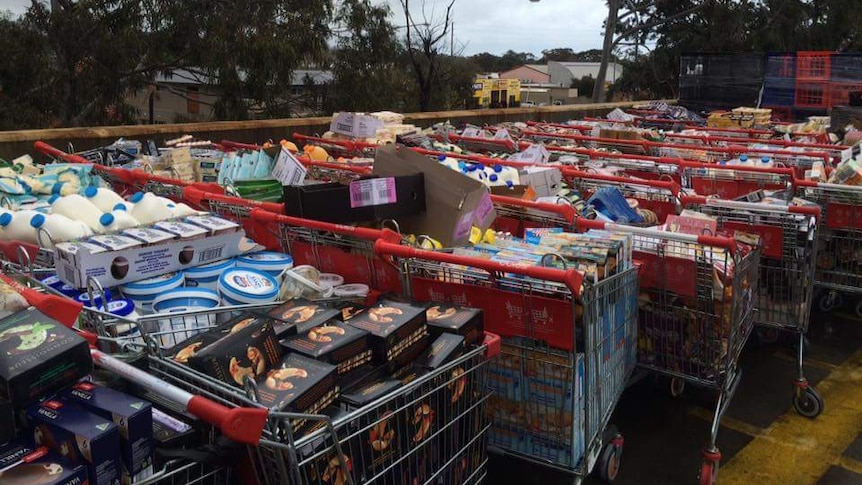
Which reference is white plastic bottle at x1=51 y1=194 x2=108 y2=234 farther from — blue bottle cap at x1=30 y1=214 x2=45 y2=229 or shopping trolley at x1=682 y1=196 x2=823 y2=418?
shopping trolley at x1=682 y1=196 x2=823 y2=418

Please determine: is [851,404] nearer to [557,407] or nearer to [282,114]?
[557,407]

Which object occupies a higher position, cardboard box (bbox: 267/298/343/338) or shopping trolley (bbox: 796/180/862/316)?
cardboard box (bbox: 267/298/343/338)

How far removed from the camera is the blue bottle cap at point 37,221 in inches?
128

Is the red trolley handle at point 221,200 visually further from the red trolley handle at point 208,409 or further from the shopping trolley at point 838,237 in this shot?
the shopping trolley at point 838,237

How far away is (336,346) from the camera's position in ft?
7.20

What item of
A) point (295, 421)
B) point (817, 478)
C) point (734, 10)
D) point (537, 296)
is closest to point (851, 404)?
point (817, 478)

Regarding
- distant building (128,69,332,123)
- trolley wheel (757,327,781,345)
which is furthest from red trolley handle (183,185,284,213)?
distant building (128,69,332,123)

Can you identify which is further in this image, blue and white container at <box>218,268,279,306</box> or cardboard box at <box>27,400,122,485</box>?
blue and white container at <box>218,268,279,306</box>

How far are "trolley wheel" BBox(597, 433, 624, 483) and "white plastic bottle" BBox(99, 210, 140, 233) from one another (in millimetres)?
2654

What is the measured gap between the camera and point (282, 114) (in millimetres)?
14195

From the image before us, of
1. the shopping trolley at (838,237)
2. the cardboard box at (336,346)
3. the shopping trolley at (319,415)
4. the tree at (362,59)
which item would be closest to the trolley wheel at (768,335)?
the shopping trolley at (838,237)

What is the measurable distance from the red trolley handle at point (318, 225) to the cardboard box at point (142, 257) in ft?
0.54

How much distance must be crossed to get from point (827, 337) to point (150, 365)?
5570mm

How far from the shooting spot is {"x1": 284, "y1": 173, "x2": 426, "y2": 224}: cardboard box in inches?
141
